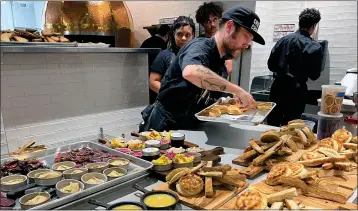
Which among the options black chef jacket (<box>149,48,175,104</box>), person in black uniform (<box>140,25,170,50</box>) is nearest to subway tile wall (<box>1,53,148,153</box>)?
person in black uniform (<box>140,25,170,50</box>)

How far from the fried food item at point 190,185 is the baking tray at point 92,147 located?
0.20 meters

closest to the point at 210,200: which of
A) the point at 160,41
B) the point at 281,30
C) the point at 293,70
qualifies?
the point at 293,70

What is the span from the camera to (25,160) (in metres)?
1.19

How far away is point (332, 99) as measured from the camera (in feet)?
4.50

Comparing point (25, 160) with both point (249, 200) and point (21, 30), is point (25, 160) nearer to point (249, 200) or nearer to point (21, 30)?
point (249, 200)

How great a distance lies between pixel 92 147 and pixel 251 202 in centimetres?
88

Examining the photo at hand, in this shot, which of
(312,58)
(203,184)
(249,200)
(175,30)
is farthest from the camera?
(175,30)

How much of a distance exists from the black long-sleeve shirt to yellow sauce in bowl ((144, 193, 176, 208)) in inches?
49.4

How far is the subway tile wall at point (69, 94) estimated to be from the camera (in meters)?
2.09

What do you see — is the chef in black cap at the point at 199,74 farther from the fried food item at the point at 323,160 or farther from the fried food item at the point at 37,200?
the fried food item at the point at 37,200

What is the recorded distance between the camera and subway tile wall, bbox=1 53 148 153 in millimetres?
2092

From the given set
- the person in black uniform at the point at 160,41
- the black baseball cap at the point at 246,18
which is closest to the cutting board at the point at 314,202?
the black baseball cap at the point at 246,18

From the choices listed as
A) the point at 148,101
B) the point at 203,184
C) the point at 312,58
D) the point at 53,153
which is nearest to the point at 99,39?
the point at 148,101

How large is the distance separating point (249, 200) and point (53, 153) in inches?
37.1
